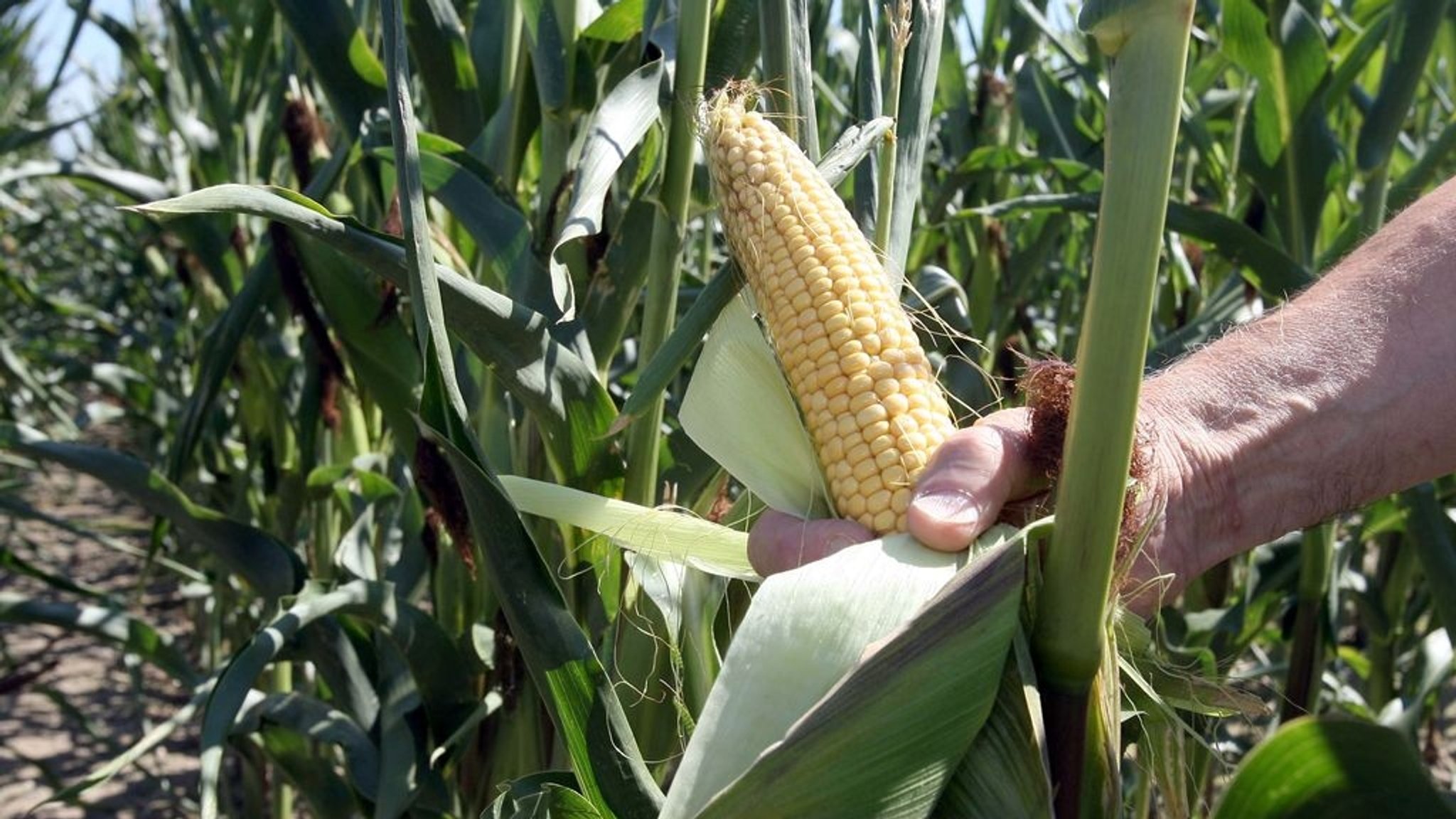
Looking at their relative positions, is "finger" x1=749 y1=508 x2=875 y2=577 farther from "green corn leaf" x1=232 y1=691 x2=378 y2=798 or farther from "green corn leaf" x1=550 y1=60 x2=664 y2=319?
"green corn leaf" x1=232 y1=691 x2=378 y2=798

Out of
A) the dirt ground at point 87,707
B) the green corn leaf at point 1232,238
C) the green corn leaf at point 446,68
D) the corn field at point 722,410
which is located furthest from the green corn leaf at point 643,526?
the dirt ground at point 87,707

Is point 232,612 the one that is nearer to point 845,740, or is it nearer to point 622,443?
point 622,443

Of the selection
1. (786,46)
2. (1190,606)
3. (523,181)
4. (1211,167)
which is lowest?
(1190,606)

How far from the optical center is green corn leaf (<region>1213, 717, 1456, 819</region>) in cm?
71

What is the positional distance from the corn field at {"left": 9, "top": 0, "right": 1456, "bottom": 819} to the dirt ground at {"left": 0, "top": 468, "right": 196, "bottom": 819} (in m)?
0.21

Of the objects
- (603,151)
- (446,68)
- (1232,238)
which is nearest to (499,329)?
(603,151)

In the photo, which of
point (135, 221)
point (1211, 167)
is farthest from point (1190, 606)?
point (135, 221)

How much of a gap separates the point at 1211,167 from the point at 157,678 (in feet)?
11.9

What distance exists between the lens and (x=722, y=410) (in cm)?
110

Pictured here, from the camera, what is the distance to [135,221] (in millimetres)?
4207

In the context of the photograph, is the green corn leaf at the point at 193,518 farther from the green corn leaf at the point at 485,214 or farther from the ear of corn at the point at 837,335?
the ear of corn at the point at 837,335

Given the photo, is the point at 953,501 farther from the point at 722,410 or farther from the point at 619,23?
the point at 619,23

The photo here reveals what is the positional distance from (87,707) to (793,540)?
3616 millimetres

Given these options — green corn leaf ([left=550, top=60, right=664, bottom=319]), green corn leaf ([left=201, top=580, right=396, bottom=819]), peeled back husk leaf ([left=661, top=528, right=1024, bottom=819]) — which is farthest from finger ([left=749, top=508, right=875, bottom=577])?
green corn leaf ([left=201, top=580, right=396, bottom=819])
